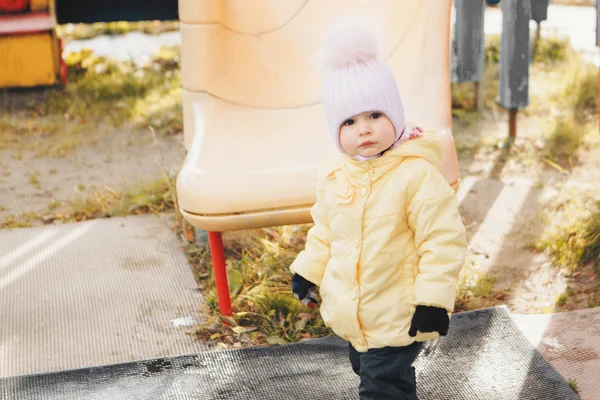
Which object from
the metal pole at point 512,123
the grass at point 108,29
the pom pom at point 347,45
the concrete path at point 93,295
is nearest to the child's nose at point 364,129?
the pom pom at point 347,45

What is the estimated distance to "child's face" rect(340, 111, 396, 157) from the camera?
75.5 inches

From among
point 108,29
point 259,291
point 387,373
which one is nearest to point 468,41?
point 259,291

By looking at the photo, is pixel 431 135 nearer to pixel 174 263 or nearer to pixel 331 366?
pixel 331 366

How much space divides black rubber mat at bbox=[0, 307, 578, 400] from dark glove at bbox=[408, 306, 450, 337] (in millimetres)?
593

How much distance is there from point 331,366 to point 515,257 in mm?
1111

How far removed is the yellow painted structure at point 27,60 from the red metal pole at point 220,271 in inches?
125

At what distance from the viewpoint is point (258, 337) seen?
9.27ft

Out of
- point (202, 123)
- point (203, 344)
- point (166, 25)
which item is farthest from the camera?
point (166, 25)

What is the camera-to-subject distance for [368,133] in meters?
1.92

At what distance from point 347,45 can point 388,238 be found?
0.44 metres

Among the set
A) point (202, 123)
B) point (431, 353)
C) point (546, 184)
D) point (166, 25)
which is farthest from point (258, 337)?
point (166, 25)

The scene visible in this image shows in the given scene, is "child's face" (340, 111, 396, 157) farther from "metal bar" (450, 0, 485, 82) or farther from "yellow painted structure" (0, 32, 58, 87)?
"yellow painted structure" (0, 32, 58, 87)

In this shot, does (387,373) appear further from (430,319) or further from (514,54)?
(514,54)

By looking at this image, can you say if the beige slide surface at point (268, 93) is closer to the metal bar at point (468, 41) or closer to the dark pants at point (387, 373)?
the dark pants at point (387, 373)
